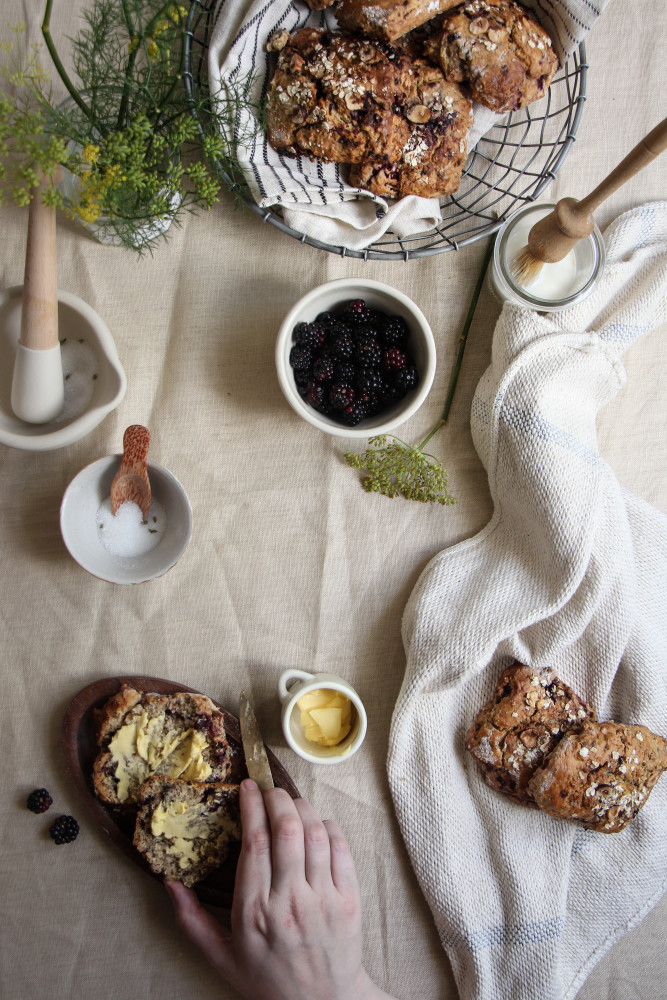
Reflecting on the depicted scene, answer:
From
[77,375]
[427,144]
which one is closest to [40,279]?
[77,375]

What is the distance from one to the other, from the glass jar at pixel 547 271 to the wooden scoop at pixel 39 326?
73 centimetres

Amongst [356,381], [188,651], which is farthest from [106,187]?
[188,651]

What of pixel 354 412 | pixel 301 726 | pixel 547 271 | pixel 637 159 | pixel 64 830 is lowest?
pixel 64 830

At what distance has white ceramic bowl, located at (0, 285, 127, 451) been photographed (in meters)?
1.07

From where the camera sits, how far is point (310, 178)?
43.8 inches

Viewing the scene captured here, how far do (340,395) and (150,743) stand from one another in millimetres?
659

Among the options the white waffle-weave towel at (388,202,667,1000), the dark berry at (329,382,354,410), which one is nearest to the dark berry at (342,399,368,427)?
the dark berry at (329,382,354,410)

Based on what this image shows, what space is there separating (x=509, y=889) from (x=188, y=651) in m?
0.70

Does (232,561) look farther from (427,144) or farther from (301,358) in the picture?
(427,144)

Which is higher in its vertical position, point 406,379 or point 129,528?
point 406,379

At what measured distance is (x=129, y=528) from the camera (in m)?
1.19

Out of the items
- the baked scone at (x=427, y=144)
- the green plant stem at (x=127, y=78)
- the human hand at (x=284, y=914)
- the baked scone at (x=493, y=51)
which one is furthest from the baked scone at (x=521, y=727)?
the green plant stem at (x=127, y=78)

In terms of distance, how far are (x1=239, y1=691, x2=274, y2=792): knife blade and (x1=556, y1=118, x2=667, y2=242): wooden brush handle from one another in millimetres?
933

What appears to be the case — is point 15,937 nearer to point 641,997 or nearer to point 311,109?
point 641,997
